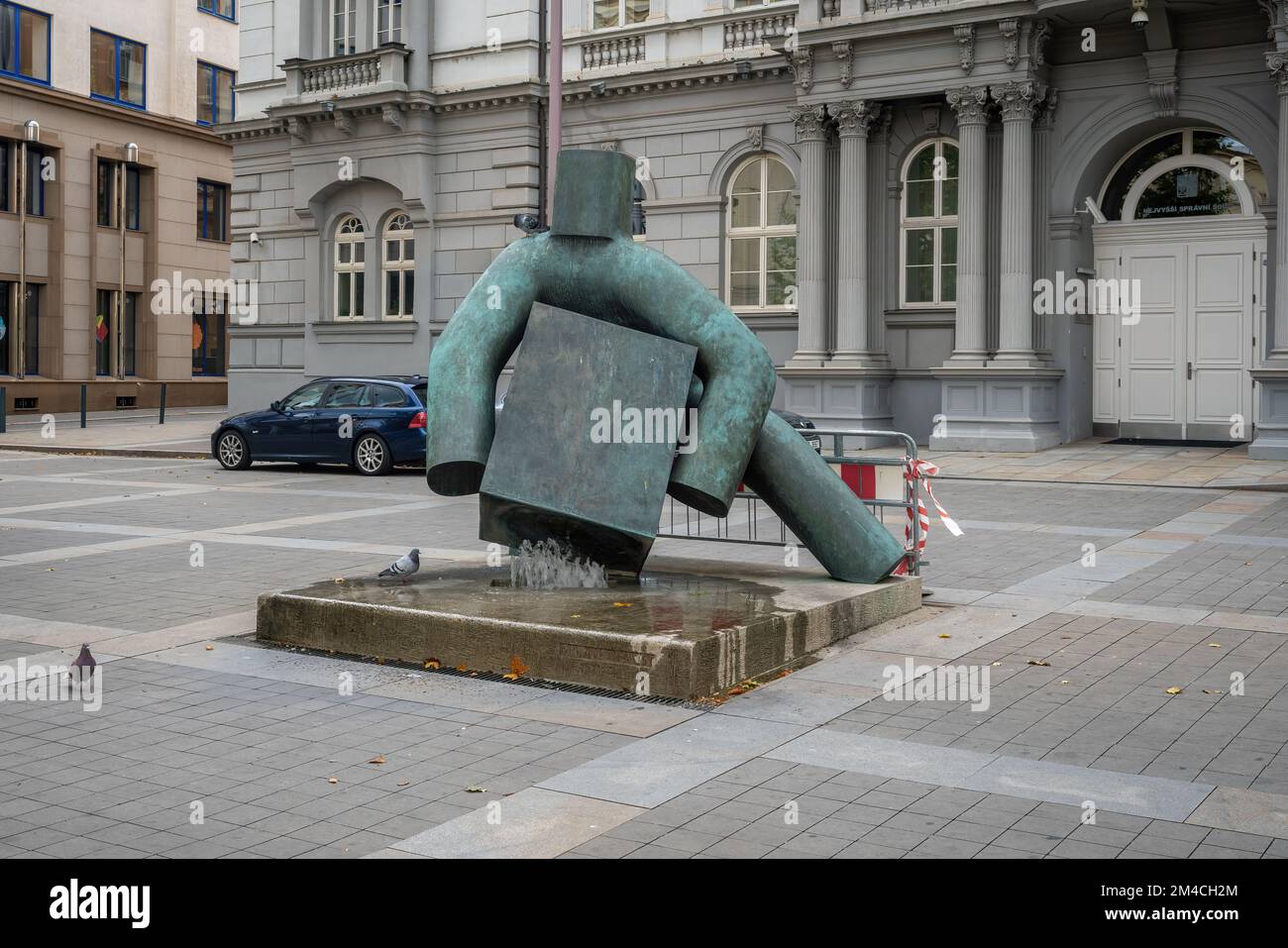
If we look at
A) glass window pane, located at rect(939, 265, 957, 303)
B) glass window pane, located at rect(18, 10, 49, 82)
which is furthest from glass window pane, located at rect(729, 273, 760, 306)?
glass window pane, located at rect(18, 10, 49, 82)

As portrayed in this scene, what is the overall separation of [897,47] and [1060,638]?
61.2 ft

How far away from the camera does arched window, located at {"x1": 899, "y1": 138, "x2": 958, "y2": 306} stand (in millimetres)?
25984

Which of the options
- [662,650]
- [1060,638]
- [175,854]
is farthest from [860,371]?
[175,854]

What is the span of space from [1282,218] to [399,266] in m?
18.5

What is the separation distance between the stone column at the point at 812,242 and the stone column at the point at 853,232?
1.60 ft

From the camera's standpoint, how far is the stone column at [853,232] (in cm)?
2578

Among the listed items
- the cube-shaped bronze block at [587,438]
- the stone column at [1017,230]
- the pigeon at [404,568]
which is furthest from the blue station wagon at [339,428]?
the cube-shaped bronze block at [587,438]

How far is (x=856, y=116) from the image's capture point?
25.7m

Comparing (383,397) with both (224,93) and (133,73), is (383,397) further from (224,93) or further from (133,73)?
(224,93)

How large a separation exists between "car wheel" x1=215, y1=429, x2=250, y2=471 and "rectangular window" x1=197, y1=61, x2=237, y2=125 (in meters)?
26.4

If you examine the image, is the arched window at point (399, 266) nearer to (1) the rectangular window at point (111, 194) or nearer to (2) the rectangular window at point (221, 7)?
(1) the rectangular window at point (111, 194)

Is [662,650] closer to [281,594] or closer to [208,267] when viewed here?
[281,594]

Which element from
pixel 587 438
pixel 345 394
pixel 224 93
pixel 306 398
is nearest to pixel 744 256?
pixel 345 394

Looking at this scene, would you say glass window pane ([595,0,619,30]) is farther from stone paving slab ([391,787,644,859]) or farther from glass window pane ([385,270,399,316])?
stone paving slab ([391,787,644,859])
